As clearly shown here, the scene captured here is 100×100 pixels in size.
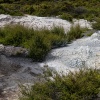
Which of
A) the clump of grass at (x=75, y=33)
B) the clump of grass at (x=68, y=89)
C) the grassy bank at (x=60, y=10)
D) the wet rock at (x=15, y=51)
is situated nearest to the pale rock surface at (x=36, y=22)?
the grassy bank at (x=60, y=10)

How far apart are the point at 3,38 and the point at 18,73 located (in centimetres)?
427

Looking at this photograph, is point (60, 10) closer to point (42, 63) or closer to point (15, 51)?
point (15, 51)

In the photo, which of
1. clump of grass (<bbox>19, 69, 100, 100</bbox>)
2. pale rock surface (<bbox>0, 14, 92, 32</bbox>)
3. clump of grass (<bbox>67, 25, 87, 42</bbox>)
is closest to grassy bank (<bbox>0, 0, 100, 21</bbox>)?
pale rock surface (<bbox>0, 14, 92, 32</bbox>)

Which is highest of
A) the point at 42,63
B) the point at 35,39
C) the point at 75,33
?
the point at 35,39

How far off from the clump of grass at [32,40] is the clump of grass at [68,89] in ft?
16.7

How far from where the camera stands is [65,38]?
1553 centimetres

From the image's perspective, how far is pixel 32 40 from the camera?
539 inches

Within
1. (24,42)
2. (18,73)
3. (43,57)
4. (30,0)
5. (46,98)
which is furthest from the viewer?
(30,0)

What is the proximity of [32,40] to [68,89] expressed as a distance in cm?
624

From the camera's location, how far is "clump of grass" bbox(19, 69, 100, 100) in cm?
748

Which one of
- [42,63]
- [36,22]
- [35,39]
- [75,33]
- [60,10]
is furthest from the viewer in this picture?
[60,10]

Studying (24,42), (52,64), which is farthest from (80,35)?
(52,64)

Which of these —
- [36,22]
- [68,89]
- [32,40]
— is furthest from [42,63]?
[36,22]

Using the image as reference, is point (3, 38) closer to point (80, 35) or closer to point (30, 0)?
point (80, 35)
